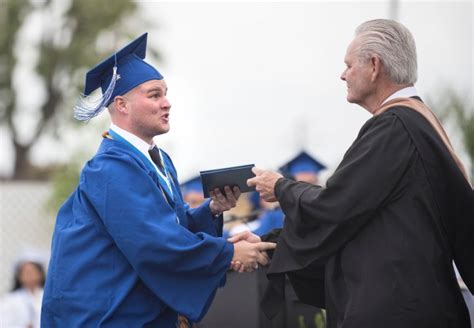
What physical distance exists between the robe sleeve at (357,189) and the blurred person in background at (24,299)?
5405mm

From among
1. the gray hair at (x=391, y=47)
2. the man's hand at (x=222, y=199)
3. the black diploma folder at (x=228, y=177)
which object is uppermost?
the gray hair at (x=391, y=47)

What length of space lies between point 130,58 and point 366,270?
66.5 inches

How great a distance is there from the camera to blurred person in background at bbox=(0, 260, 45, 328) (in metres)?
9.05

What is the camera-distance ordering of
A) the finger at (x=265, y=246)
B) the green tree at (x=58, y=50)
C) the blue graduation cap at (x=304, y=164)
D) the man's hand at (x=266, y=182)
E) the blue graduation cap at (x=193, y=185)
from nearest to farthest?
the man's hand at (x=266, y=182) → the finger at (x=265, y=246) → the blue graduation cap at (x=304, y=164) → the blue graduation cap at (x=193, y=185) → the green tree at (x=58, y=50)

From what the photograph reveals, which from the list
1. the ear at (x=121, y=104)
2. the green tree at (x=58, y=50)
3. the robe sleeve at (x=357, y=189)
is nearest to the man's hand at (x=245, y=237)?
the robe sleeve at (x=357, y=189)

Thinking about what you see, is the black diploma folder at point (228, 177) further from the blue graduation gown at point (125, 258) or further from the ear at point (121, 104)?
the ear at point (121, 104)

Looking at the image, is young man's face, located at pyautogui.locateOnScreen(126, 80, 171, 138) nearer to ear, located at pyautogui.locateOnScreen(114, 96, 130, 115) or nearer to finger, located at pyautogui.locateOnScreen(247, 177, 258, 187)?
ear, located at pyautogui.locateOnScreen(114, 96, 130, 115)

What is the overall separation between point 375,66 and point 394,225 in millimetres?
751

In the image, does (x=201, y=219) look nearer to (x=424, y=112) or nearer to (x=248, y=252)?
(x=248, y=252)

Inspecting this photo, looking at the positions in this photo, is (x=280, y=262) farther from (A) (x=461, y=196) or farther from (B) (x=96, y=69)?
(B) (x=96, y=69)

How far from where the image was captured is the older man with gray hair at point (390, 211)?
3926 millimetres

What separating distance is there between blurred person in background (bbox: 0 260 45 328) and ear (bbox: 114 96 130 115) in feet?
15.7

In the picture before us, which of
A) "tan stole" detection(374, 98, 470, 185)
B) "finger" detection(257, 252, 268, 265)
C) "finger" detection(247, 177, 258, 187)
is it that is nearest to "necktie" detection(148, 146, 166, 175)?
"finger" detection(247, 177, 258, 187)

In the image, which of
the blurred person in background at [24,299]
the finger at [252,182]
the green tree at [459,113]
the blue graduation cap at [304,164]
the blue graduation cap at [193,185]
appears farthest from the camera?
the green tree at [459,113]
